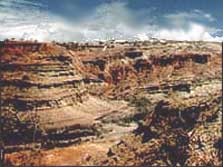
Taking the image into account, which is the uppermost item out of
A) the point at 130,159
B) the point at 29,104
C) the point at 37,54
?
the point at 37,54

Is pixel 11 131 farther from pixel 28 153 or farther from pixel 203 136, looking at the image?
pixel 203 136

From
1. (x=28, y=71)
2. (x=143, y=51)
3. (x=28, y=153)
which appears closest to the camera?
(x=28, y=153)

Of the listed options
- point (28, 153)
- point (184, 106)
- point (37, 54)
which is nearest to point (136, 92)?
point (184, 106)

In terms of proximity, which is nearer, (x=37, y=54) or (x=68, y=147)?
(x=68, y=147)

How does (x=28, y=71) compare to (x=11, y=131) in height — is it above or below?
above

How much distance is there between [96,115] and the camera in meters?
65.1

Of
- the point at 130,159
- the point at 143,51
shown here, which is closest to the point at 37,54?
the point at 130,159

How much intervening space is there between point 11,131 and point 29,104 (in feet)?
9.00

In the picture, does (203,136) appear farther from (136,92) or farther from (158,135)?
(136,92)

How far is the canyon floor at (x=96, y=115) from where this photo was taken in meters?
60.1

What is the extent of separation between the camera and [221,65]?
7394cm

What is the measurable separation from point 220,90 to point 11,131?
67.1 feet

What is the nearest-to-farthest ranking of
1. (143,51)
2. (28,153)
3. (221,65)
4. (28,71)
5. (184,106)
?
(28,153)
(28,71)
(184,106)
(221,65)
(143,51)

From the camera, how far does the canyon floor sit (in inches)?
2367
